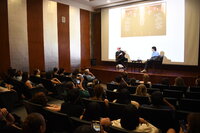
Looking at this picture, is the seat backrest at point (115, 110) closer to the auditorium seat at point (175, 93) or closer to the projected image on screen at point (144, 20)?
the auditorium seat at point (175, 93)

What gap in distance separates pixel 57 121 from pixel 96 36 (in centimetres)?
919

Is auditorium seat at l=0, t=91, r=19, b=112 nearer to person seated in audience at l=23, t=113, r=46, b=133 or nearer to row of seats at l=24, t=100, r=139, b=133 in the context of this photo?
row of seats at l=24, t=100, r=139, b=133

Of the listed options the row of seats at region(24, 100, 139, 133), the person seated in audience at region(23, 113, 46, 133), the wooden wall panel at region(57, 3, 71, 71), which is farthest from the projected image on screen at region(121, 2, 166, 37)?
the person seated in audience at region(23, 113, 46, 133)

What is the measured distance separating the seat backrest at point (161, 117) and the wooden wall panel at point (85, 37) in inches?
313

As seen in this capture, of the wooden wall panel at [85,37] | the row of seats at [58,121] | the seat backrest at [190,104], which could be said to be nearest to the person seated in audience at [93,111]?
the row of seats at [58,121]

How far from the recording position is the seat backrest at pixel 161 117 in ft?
6.88

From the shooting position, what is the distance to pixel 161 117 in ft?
7.04

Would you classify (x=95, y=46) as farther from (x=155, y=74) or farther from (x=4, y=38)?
(x=4, y=38)

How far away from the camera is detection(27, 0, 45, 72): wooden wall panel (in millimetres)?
7480

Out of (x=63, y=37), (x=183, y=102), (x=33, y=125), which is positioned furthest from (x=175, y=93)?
(x=63, y=37)

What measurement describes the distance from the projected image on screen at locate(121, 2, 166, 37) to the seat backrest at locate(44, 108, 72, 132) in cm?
718

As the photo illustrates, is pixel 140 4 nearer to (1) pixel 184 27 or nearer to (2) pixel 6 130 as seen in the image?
(1) pixel 184 27

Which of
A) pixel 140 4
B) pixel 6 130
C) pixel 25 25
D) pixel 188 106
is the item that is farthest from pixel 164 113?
pixel 140 4

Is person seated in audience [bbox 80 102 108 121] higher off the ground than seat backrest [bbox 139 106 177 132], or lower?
higher
